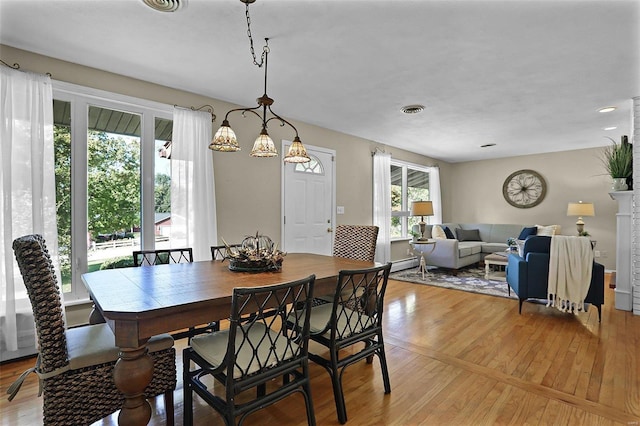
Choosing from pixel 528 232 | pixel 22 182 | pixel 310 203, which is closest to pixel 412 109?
pixel 310 203

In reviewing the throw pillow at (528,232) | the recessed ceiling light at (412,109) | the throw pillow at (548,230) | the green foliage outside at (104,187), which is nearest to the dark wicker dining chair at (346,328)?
the green foliage outside at (104,187)

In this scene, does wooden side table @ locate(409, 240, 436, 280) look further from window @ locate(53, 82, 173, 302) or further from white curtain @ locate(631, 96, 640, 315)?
window @ locate(53, 82, 173, 302)

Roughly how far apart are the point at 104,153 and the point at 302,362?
270cm

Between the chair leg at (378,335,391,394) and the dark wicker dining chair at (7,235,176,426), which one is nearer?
the dark wicker dining chair at (7,235,176,426)

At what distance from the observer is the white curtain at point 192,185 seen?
3.27m

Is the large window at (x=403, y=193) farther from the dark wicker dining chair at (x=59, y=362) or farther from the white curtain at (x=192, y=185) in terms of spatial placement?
the dark wicker dining chair at (x=59, y=362)

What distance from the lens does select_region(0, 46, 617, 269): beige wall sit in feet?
10.2

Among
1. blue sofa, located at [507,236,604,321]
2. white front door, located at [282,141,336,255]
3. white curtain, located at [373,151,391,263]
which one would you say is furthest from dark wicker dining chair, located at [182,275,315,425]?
white curtain, located at [373,151,391,263]

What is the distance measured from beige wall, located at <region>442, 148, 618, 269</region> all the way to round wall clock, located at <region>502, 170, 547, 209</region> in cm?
9

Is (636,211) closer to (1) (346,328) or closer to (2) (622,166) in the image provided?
(2) (622,166)

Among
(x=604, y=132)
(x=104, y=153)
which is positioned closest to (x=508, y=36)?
(x=104, y=153)

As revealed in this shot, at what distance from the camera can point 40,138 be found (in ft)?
8.29

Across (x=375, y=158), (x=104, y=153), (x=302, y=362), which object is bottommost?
(x=302, y=362)

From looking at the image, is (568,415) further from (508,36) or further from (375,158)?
(375,158)
